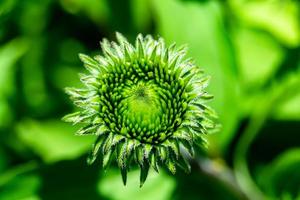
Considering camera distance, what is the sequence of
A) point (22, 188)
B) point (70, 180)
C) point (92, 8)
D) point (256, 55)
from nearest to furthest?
point (22, 188)
point (70, 180)
point (256, 55)
point (92, 8)

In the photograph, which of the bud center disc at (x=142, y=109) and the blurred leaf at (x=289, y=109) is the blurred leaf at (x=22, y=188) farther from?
the blurred leaf at (x=289, y=109)

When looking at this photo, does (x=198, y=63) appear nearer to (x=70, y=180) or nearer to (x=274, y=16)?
(x=274, y=16)

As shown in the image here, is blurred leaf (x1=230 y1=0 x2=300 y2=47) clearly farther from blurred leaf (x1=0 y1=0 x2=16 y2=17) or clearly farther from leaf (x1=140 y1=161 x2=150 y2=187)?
leaf (x1=140 y1=161 x2=150 y2=187)

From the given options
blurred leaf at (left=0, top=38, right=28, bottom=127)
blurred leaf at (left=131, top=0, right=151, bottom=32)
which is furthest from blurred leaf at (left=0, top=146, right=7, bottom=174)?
blurred leaf at (left=131, top=0, right=151, bottom=32)

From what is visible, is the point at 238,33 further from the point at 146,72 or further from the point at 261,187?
the point at 146,72

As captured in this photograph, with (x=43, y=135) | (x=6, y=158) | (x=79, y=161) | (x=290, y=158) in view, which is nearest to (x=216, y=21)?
(x=290, y=158)

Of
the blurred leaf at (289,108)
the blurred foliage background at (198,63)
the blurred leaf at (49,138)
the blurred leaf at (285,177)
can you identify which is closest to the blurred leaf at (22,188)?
the blurred foliage background at (198,63)

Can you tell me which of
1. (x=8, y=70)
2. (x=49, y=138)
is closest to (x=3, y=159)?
(x=49, y=138)
